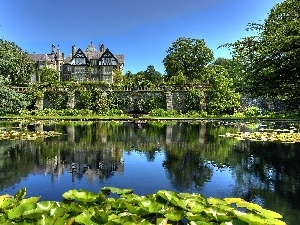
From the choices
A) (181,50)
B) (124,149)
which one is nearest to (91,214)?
(124,149)

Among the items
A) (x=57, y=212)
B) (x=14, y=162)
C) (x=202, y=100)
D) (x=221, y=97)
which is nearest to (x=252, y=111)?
(x=221, y=97)

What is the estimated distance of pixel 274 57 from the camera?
21094 mm

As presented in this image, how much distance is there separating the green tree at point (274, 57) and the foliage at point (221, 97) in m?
18.9

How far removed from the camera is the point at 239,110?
44844mm

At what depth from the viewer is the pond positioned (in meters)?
8.48

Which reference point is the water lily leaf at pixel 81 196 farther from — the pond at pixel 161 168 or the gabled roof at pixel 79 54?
the gabled roof at pixel 79 54

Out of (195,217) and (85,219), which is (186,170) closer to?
(195,217)

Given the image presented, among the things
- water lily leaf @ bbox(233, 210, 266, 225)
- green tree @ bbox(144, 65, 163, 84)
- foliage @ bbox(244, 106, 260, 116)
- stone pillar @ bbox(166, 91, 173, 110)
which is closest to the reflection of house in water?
water lily leaf @ bbox(233, 210, 266, 225)

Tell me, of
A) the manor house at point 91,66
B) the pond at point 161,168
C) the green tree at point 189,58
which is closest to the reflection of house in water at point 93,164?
the pond at point 161,168

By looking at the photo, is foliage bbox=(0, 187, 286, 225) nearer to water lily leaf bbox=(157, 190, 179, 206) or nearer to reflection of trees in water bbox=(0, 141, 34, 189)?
water lily leaf bbox=(157, 190, 179, 206)

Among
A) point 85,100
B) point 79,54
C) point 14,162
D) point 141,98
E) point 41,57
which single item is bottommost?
point 14,162

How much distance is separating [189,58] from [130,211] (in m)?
63.5

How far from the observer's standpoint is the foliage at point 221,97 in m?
43.0

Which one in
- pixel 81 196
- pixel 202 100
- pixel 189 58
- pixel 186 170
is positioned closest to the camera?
pixel 81 196
